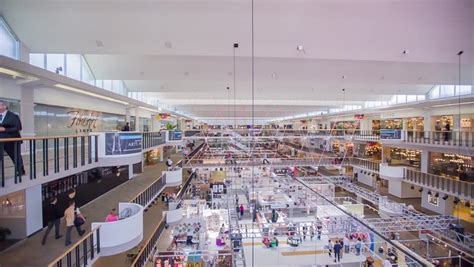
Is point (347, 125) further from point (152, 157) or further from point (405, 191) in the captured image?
point (152, 157)

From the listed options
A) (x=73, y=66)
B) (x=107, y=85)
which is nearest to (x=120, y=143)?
(x=73, y=66)

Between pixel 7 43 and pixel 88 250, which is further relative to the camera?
pixel 7 43

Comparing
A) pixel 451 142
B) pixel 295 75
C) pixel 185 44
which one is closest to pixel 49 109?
pixel 185 44

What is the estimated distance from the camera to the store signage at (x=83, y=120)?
798 centimetres

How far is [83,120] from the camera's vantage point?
28.1 ft

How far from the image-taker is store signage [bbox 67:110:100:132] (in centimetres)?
798

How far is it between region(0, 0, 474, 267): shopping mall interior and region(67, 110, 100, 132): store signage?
0.21 ft

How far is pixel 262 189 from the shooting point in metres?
14.9

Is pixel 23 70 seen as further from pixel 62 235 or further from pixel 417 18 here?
pixel 417 18

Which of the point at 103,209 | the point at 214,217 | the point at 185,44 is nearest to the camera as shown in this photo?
the point at 185,44

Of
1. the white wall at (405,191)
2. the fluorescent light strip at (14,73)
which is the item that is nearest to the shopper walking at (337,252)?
the fluorescent light strip at (14,73)

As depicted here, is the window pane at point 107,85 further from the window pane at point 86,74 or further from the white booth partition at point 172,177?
the white booth partition at point 172,177

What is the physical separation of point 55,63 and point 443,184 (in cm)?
1336

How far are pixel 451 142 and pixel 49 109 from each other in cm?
1324
